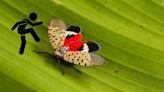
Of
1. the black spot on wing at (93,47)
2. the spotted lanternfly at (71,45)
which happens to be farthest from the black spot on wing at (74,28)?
the black spot on wing at (93,47)

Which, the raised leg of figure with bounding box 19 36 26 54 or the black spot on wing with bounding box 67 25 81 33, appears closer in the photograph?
the raised leg of figure with bounding box 19 36 26 54

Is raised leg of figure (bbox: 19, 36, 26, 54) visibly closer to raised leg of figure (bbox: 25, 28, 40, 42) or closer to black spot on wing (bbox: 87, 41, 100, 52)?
raised leg of figure (bbox: 25, 28, 40, 42)

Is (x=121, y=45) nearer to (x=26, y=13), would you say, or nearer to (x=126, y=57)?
(x=126, y=57)

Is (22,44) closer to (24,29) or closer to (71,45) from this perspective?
(24,29)

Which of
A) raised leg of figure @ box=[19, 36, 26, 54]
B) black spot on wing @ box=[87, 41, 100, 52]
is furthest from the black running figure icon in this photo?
black spot on wing @ box=[87, 41, 100, 52]

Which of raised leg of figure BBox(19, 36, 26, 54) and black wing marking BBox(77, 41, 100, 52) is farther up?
black wing marking BBox(77, 41, 100, 52)

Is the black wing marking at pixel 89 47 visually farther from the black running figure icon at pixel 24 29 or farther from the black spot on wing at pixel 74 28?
the black running figure icon at pixel 24 29

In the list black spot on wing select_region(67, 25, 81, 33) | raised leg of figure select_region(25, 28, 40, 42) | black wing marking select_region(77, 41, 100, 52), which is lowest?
raised leg of figure select_region(25, 28, 40, 42)
